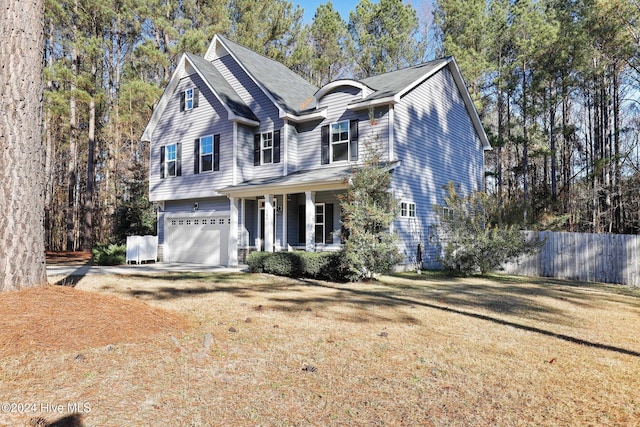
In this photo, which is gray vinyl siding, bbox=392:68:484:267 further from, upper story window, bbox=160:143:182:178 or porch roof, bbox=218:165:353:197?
→ upper story window, bbox=160:143:182:178

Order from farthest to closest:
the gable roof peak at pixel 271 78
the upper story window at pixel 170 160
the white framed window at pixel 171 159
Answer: the white framed window at pixel 171 159 → the upper story window at pixel 170 160 → the gable roof peak at pixel 271 78

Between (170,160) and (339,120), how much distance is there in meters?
8.54

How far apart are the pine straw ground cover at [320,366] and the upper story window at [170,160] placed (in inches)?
489

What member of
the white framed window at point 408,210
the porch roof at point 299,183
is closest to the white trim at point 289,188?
the porch roof at point 299,183

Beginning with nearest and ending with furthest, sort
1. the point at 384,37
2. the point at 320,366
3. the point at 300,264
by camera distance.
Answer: the point at 320,366 → the point at 300,264 → the point at 384,37

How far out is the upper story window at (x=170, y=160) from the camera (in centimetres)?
1841

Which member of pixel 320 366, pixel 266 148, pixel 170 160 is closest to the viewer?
pixel 320 366

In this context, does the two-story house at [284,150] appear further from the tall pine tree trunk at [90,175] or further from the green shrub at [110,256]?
the tall pine tree trunk at [90,175]

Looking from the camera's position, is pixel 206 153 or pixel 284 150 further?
pixel 206 153

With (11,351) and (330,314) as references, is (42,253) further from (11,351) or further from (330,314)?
(330,314)

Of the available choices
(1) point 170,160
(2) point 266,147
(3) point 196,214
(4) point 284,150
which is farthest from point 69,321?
(1) point 170,160

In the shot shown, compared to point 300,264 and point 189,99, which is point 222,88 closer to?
point 189,99

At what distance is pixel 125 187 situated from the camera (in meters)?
21.5

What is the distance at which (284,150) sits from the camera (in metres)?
15.9
